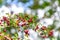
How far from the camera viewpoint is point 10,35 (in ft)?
5.65

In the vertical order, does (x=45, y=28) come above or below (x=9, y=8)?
below

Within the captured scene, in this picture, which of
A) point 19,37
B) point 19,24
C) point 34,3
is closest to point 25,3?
point 34,3

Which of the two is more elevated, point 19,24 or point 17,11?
point 17,11

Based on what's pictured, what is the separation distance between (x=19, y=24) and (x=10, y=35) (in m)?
0.15

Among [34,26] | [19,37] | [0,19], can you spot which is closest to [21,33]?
[19,37]

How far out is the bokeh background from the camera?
1765 millimetres

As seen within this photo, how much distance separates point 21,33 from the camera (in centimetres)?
171

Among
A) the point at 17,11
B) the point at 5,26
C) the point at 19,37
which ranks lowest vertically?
the point at 19,37

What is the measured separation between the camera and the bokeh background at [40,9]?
5.79 feet

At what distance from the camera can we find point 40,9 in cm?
181

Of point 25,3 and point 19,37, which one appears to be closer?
point 19,37

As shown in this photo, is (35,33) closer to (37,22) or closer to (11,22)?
(37,22)

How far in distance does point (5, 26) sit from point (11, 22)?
75 mm

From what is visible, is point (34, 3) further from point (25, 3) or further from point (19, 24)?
point (19, 24)
